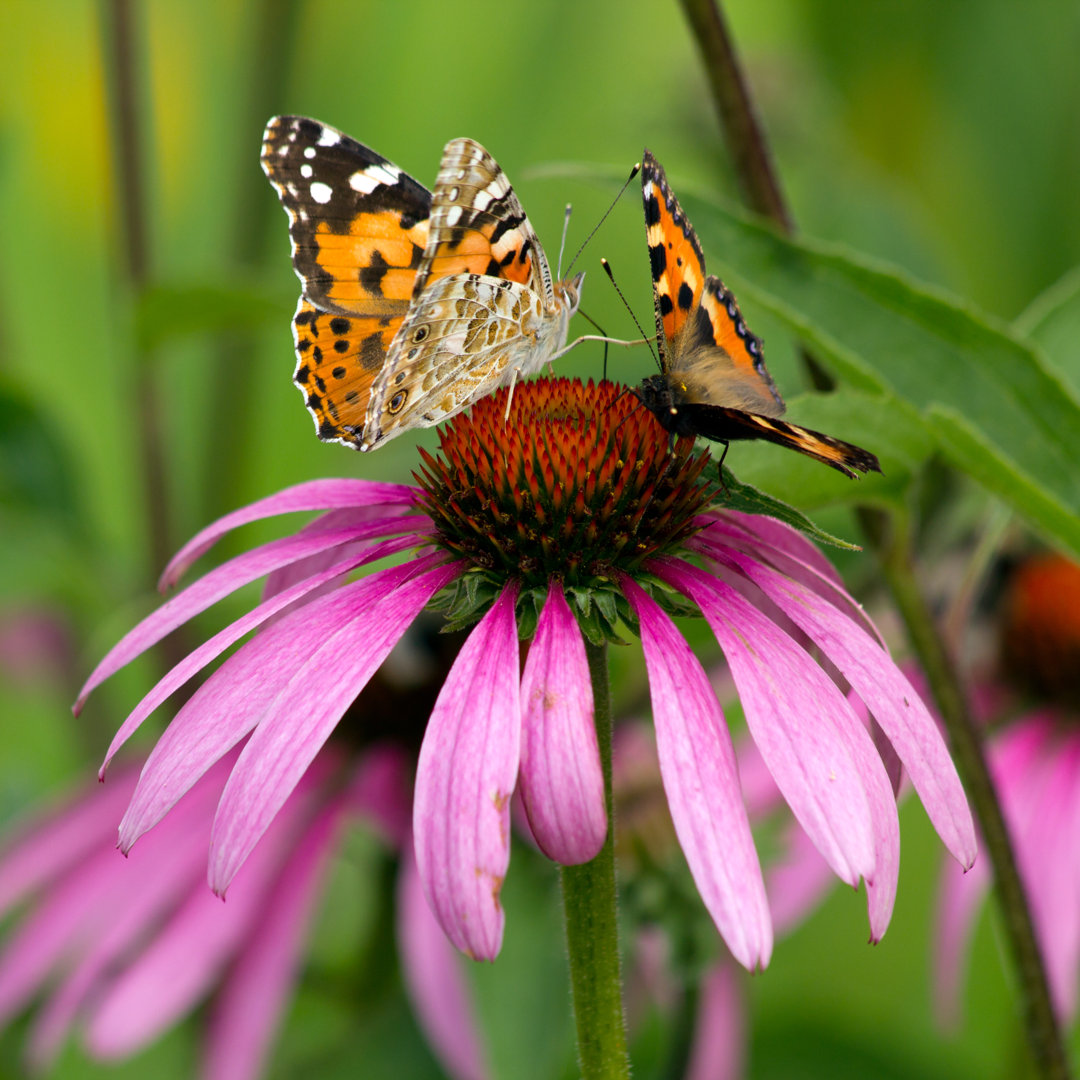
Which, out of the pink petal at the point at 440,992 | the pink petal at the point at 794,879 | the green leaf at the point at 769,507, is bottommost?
the pink petal at the point at 440,992

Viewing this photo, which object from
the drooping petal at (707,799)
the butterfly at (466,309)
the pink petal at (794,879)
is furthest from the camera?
the pink petal at (794,879)

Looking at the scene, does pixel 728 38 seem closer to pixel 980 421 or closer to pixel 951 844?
pixel 980 421

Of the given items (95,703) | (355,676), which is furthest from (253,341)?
(355,676)

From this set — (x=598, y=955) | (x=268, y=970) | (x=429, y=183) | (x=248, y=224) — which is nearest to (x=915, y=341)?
(x=598, y=955)

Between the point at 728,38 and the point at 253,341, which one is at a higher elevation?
the point at 728,38

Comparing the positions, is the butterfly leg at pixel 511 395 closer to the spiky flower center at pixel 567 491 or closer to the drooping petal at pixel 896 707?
the spiky flower center at pixel 567 491

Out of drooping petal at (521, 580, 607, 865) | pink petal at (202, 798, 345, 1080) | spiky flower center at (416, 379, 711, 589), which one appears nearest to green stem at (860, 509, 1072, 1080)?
spiky flower center at (416, 379, 711, 589)

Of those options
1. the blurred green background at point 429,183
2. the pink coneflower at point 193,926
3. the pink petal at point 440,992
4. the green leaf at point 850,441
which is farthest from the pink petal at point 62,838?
the green leaf at point 850,441

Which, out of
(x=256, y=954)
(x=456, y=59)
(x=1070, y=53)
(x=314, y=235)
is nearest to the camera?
(x=314, y=235)
